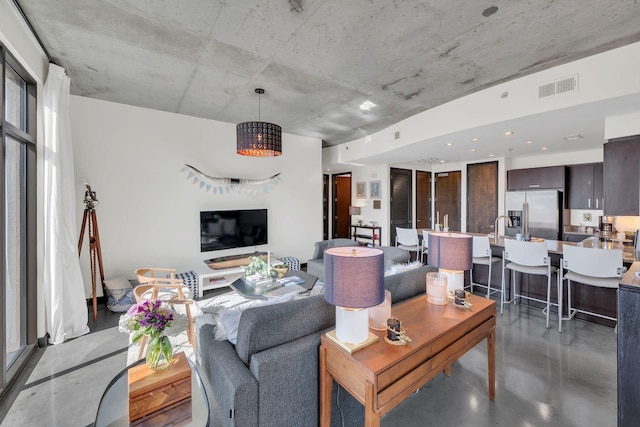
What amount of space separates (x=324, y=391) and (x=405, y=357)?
53cm

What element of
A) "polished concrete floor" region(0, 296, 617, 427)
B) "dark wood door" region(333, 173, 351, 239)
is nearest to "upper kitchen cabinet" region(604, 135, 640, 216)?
"polished concrete floor" region(0, 296, 617, 427)

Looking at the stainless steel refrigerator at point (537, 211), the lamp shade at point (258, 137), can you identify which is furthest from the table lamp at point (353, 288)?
the stainless steel refrigerator at point (537, 211)

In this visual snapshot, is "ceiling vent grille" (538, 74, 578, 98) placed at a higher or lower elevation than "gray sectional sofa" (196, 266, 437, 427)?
higher

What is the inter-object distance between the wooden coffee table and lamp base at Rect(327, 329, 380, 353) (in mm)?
18

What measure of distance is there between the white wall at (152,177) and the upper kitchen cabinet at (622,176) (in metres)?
5.07

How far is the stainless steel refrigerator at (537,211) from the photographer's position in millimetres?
5703

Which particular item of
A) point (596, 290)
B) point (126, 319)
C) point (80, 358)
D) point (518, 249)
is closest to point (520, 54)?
point (518, 249)

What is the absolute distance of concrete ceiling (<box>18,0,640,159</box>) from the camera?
7.04 ft

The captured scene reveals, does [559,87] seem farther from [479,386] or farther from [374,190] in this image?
[374,190]

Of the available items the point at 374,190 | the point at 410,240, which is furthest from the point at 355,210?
the point at 410,240

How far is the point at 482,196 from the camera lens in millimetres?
6891

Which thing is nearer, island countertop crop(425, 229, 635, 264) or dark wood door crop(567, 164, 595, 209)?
island countertop crop(425, 229, 635, 264)

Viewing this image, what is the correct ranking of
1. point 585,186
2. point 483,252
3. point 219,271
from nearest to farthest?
1. point 483,252
2. point 219,271
3. point 585,186

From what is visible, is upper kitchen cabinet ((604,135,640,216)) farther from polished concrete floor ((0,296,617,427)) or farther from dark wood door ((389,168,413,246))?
dark wood door ((389,168,413,246))
